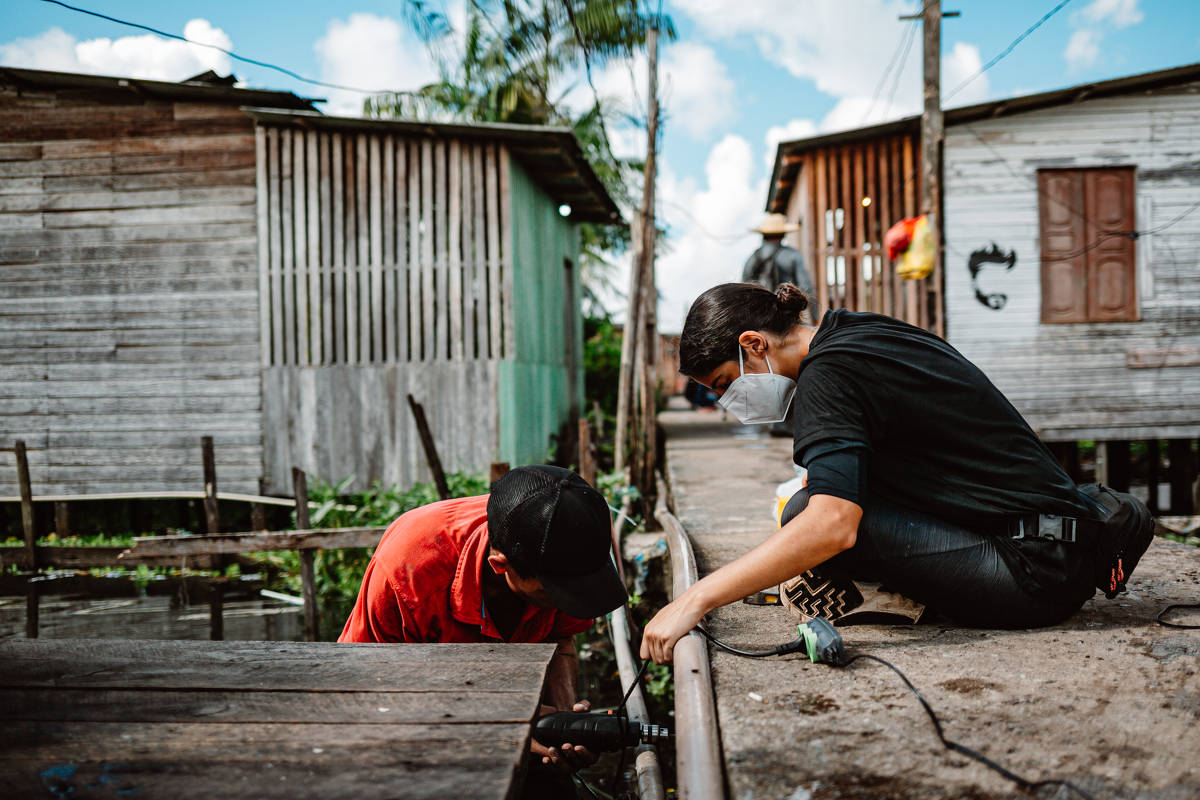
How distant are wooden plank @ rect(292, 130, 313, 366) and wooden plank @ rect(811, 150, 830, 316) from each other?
625cm

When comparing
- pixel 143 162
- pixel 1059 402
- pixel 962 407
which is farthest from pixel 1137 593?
pixel 143 162

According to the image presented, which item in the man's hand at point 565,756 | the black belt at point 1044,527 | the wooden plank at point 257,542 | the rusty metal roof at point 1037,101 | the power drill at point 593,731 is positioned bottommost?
the wooden plank at point 257,542

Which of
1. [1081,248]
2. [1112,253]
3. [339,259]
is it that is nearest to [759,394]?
[339,259]

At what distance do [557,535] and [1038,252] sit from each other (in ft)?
30.0

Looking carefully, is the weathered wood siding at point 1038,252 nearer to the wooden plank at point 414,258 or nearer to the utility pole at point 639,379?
the utility pole at point 639,379

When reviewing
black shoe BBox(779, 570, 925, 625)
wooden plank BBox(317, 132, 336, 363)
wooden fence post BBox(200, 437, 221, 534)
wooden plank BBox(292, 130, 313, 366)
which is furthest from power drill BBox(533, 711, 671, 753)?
wooden plank BBox(292, 130, 313, 366)

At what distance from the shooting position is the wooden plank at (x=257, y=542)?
5766 millimetres

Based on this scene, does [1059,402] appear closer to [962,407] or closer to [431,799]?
[962,407]

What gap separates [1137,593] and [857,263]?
25.4ft

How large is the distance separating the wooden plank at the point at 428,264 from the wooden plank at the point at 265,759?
7.20m

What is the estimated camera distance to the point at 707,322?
261 centimetres

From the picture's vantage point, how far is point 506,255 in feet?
28.2

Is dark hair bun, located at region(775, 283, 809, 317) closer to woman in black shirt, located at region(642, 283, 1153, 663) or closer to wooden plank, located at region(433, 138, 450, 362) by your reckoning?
woman in black shirt, located at region(642, 283, 1153, 663)

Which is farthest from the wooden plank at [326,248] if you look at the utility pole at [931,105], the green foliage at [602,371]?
the green foliage at [602,371]
